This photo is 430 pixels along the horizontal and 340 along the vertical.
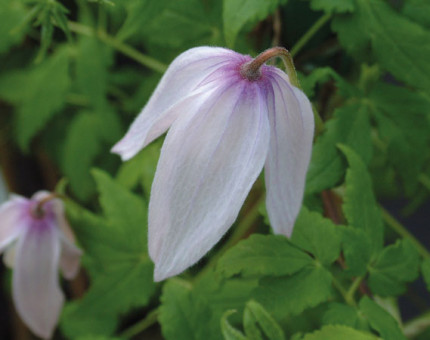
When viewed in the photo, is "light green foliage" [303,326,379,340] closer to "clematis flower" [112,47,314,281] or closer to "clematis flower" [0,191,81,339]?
"clematis flower" [112,47,314,281]

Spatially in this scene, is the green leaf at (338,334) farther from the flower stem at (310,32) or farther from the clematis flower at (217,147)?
the flower stem at (310,32)

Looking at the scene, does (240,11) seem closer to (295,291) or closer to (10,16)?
(295,291)

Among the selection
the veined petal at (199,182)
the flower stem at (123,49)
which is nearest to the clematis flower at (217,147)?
the veined petal at (199,182)

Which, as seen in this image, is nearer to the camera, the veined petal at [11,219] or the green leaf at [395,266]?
the green leaf at [395,266]

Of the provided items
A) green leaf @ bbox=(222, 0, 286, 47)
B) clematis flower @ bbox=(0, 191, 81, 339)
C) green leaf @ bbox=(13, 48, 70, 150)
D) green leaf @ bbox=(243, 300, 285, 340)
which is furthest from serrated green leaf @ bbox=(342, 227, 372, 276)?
green leaf @ bbox=(13, 48, 70, 150)

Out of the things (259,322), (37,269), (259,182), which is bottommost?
(37,269)

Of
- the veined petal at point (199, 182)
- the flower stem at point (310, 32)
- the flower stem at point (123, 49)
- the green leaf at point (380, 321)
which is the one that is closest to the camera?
the veined petal at point (199, 182)

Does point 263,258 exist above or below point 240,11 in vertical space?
below

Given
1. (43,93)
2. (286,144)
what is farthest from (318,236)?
(43,93)
